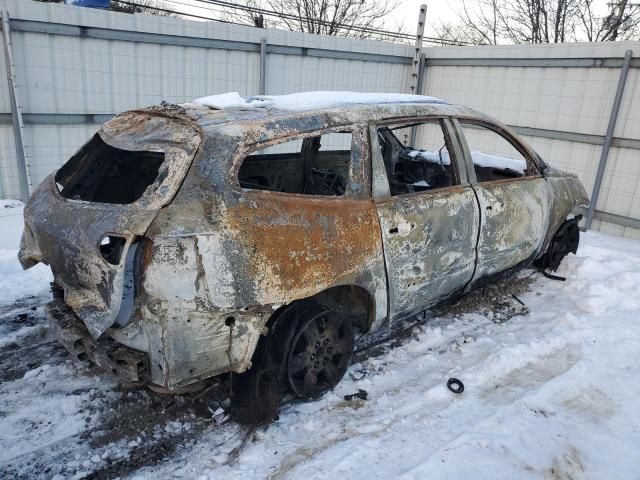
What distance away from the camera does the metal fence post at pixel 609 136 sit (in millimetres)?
6626

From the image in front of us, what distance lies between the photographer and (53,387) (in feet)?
10.4

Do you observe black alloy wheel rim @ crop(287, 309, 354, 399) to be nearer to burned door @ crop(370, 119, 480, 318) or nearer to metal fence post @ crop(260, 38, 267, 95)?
burned door @ crop(370, 119, 480, 318)

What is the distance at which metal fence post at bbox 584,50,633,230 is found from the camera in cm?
663

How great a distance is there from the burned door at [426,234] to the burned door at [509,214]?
0.49 feet

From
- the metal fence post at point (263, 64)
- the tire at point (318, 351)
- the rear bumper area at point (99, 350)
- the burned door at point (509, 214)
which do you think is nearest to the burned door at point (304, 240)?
the tire at point (318, 351)

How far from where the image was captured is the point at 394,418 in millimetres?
3000

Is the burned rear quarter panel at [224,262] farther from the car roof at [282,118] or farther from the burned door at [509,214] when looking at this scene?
the burned door at [509,214]

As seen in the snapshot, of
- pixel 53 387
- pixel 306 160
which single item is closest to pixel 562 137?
pixel 306 160

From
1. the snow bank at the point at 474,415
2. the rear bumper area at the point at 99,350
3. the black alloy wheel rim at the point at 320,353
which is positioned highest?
the rear bumper area at the point at 99,350

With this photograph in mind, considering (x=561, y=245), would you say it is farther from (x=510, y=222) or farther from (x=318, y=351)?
(x=318, y=351)

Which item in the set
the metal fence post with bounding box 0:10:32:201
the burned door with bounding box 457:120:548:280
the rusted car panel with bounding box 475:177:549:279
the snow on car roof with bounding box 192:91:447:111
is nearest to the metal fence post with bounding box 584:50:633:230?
the burned door with bounding box 457:120:548:280

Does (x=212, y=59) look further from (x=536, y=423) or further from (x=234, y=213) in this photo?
(x=536, y=423)

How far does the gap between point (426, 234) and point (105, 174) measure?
2.19m

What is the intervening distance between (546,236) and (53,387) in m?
4.33
